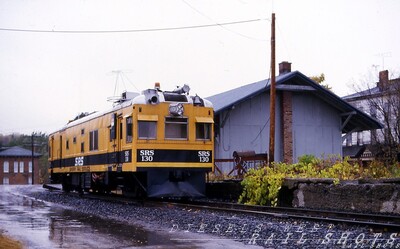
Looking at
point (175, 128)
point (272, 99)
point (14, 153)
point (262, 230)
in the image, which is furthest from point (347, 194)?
point (14, 153)

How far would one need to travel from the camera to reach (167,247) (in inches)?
341

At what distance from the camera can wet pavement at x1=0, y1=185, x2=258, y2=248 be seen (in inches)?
354

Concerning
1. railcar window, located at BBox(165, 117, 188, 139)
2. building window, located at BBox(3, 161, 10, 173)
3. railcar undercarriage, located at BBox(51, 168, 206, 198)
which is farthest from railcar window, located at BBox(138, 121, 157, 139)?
building window, located at BBox(3, 161, 10, 173)

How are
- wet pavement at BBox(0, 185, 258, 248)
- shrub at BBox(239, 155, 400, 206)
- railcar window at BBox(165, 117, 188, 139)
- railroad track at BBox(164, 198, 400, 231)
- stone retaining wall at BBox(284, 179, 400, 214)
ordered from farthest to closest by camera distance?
railcar window at BBox(165, 117, 188, 139)
shrub at BBox(239, 155, 400, 206)
stone retaining wall at BBox(284, 179, 400, 214)
railroad track at BBox(164, 198, 400, 231)
wet pavement at BBox(0, 185, 258, 248)

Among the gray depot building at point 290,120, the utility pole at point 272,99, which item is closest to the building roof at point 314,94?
the gray depot building at point 290,120

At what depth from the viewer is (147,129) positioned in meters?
17.1

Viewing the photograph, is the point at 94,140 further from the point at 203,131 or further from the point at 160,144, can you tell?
the point at 203,131

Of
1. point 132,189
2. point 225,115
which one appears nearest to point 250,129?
point 225,115

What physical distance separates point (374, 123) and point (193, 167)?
16.3 metres

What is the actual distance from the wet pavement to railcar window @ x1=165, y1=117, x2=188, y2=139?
4.60m

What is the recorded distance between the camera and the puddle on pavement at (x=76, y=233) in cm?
909

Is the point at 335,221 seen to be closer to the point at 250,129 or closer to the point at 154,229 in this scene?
the point at 154,229

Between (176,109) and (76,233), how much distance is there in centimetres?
750

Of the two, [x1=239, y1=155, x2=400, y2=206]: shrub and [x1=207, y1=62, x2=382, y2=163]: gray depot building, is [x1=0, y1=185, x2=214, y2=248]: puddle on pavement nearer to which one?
[x1=239, y1=155, x2=400, y2=206]: shrub
